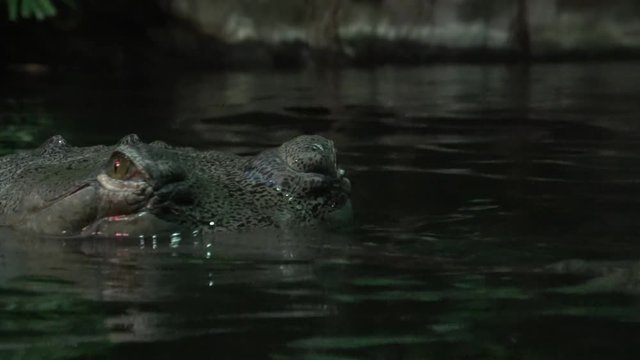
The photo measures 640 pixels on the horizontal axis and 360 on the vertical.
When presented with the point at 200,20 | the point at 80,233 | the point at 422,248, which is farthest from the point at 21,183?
the point at 200,20

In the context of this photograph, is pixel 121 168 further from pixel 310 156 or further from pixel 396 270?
pixel 396 270

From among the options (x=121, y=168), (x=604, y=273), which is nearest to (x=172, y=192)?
(x=121, y=168)

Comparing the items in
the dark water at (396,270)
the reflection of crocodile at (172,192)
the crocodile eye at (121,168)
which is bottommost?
the dark water at (396,270)

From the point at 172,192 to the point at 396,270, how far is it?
0.97m

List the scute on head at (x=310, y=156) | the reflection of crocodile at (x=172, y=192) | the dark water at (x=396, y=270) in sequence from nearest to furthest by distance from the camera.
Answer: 1. the dark water at (x=396, y=270)
2. the reflection of crocodile at (x=172, y=192)
3. the scute on head at (x=310, y=156)

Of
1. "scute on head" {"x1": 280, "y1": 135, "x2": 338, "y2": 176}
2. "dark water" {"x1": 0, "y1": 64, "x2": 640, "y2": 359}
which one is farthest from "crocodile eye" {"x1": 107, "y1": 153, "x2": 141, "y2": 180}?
"scute on head" {"x1": 280, "y1": 135, "x2": 338, "y2": 176}

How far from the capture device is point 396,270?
423 cm

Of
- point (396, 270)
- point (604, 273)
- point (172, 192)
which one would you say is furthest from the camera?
point (172, 192)

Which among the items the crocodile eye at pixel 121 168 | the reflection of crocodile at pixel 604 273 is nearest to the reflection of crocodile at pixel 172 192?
the crocodile eye at pixel 121 168

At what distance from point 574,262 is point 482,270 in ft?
1.04

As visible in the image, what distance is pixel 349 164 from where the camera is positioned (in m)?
6.91

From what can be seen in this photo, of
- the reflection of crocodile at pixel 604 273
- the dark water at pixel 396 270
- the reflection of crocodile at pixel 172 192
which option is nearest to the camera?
the dark water at pixel 396 270

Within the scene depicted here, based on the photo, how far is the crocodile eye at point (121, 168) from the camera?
4.76 metres

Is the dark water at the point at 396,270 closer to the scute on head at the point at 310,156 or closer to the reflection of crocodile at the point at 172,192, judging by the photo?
the reflection of crocodile at the point at 172,192
